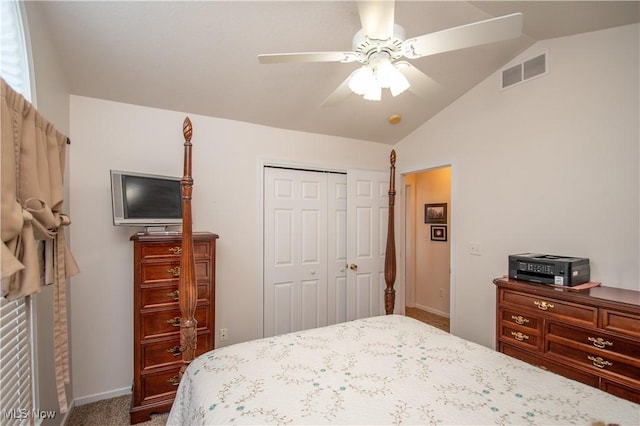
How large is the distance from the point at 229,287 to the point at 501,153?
110 inches

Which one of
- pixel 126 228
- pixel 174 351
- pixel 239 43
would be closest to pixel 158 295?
pixel 174 351

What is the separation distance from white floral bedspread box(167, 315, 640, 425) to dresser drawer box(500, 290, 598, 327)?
0.71 m

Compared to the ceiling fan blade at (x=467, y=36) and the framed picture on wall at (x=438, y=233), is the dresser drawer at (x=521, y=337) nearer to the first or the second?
the ceiling fan blade at (x=467, y=36)

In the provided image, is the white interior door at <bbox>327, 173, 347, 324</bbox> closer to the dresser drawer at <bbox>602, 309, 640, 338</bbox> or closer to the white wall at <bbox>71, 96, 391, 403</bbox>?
the white wall at <bbox>71, 96, 391, 403</bbox>

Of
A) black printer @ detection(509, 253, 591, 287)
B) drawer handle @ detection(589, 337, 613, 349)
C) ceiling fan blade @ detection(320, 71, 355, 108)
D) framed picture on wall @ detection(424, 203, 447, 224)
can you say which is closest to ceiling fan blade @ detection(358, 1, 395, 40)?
ceiling fan blade @ detection(320, 71, 355, 108)

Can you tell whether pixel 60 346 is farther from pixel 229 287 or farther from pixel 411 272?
pixel 411 272

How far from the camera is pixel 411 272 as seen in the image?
480cm

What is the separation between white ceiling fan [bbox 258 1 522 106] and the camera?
4.07ft

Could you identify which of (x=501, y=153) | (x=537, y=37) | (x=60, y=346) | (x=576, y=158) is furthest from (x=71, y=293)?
(x=537, y=37)

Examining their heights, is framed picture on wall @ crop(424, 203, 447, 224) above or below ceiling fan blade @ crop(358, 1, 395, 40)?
below

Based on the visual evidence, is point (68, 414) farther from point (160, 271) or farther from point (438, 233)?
point (438, 233)

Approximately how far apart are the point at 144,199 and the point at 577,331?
303cm

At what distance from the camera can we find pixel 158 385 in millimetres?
2203

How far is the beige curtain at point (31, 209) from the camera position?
3.36ft
